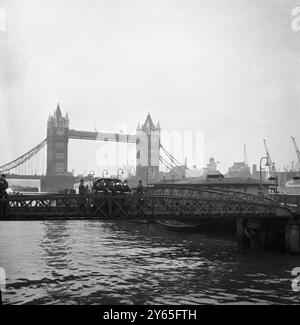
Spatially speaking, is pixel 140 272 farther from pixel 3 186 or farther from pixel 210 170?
pixel 210 170

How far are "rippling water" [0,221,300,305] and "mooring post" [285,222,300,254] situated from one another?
1.74 m

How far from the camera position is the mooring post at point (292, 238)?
119ft

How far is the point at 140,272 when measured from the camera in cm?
2730

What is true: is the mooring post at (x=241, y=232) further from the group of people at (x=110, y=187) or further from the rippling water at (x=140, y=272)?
the group of people at (x=110, y=187)

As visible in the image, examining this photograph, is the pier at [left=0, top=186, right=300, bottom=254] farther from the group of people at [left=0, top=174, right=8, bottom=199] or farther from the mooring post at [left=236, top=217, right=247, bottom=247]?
the group of people at [left=0, top=174, right=8, bottom=199]

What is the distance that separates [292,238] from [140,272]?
686 inches

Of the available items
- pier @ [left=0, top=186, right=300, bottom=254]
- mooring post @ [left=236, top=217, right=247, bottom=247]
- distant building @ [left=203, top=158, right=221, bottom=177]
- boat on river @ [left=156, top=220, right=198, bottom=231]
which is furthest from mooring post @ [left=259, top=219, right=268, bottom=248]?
distant building @ [left=203, top=158, right=221, bottom=177]

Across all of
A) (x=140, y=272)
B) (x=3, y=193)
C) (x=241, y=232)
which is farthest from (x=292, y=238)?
(x=3, y=193)

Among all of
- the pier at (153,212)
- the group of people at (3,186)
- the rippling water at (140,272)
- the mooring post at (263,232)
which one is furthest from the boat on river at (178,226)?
the group of people at (3,186)

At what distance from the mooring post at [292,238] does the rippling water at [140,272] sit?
1741 millimetres

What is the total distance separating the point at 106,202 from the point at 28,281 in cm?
1055

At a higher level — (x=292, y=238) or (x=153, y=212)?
(x=153, y=212)

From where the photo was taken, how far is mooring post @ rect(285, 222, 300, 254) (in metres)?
36.2
